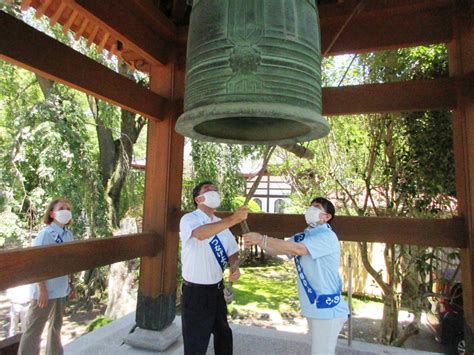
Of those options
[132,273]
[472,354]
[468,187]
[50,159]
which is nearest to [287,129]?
[468,187]

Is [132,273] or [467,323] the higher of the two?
[467,323]

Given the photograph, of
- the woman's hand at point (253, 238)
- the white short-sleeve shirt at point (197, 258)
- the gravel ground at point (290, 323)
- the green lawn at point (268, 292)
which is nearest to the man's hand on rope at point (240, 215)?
the woman's hand at point (253, 238)

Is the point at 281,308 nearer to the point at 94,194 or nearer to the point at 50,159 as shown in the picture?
the point at 94,194

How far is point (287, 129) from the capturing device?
165 cm

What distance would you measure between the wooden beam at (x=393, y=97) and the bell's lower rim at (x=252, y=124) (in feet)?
3.81

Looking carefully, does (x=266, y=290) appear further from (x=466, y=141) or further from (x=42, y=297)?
(x=466, y=141)

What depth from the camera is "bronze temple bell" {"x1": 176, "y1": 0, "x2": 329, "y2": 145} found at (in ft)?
3.88

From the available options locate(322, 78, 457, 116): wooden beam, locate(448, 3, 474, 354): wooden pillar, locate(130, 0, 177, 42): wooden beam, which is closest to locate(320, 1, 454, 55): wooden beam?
locate(448, 3, 474, 354): wooden pillar

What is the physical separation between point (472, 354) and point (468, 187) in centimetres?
111

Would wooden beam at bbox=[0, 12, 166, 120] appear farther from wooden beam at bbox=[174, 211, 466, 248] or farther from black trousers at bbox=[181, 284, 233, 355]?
black trousers at bbox=[181, 284, 233, 355]

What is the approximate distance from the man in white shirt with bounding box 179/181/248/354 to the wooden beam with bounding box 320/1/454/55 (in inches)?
61.6

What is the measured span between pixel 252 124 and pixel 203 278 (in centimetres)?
115

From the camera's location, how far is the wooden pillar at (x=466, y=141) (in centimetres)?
237

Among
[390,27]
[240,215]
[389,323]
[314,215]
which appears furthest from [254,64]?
[389,323]
